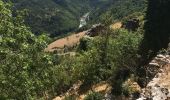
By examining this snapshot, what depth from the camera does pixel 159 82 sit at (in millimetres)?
44906

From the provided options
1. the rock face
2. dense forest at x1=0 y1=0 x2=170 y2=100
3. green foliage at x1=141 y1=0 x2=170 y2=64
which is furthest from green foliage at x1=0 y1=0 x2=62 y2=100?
green foliage at x1=141 y1=0 x2=170 y2=64

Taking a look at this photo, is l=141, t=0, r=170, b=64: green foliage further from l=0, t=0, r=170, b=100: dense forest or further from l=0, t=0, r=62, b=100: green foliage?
l=0, t=0, r=62, b=100: green foliage

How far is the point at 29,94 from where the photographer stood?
29422 mm

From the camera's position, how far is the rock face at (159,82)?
39.2 m

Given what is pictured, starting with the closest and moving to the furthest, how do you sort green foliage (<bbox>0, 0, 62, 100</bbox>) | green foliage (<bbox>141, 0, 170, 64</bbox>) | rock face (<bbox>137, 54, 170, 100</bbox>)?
green foliage (<bbox>0, 0, 62, 100</bbox>) → rock face (<bbox>137, 54, 170, 100</bbox>) → green foliage (<bbox>141, 0, 170, 64</bbox>)

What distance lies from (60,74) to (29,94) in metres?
70.0

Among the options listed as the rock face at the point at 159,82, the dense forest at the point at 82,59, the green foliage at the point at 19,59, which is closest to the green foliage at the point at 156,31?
the dense forest at the point at 82,59

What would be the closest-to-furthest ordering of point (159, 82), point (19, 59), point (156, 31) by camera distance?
point (19, 59) → point (159, 82) → point (156, 31)

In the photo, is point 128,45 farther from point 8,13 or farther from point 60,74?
point 8,13

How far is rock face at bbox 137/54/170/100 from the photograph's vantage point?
39188 mm

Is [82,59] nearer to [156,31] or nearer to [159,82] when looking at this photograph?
[156,31]

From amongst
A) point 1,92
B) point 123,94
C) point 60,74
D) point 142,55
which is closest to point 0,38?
point 1,92

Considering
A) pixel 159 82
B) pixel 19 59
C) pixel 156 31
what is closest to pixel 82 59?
pixel 156 31

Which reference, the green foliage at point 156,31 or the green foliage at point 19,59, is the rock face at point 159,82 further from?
the green foliage at point 156,31
